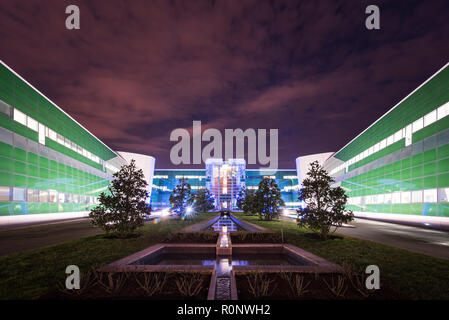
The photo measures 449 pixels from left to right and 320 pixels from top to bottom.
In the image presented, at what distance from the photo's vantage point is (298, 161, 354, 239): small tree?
14.9m

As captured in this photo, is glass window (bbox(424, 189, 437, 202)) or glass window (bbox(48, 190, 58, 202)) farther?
glass window (bbox(48, 190, 58, 202))

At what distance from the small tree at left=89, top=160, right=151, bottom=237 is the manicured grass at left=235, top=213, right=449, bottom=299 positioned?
1074 centimetres

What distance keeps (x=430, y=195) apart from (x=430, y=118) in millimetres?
9296

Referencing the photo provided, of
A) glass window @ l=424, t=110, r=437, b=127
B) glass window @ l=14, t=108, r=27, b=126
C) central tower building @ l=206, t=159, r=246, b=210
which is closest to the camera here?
glass window @ l=424, t=110, r=437, b=127

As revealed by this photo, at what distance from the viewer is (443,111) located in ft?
88.1

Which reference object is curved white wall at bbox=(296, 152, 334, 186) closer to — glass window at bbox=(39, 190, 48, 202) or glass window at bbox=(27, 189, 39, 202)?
glass window at bbox=(39, 190, 48, 202)

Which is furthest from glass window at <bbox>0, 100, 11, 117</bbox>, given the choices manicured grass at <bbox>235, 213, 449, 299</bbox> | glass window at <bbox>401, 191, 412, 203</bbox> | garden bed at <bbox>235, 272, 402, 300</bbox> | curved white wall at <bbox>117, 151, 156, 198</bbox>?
curved white wall at <bbox>117, 151, 156, 198</bbox>

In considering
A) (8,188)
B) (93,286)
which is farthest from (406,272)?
(8,188)

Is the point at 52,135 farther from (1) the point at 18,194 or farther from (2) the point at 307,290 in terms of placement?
(2) the point at 307,290

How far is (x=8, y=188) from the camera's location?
27438mm

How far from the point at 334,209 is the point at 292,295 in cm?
1060

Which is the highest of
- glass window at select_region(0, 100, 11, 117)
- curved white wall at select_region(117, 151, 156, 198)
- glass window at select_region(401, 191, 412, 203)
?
glass window at select_region(0, 100, 11, 117)

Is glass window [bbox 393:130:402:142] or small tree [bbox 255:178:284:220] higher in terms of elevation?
glass window [bbox 393:130:402:142]

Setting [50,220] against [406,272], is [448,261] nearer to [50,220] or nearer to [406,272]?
[406,272]
